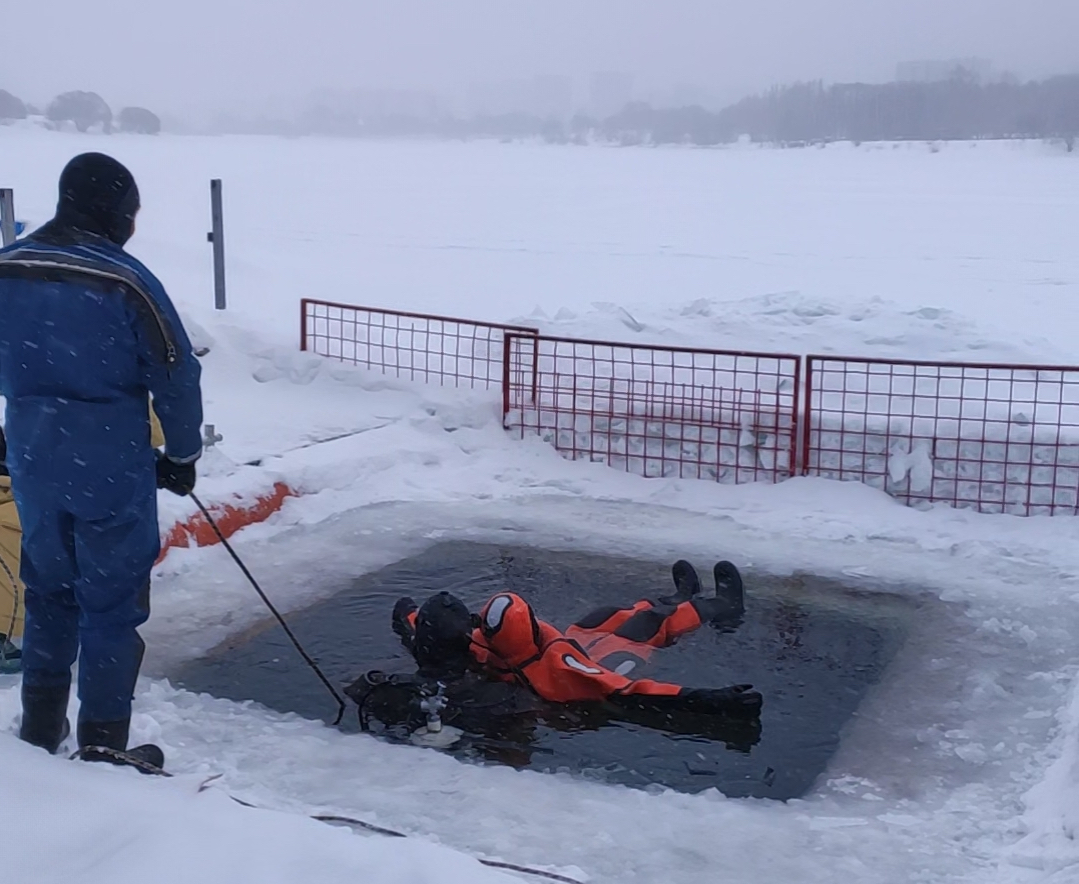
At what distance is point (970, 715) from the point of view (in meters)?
4.63

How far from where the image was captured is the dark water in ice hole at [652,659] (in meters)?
4.23

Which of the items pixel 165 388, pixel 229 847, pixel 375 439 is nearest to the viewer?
pixel 229 847

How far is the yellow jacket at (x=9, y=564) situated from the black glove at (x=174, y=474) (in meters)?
1.03

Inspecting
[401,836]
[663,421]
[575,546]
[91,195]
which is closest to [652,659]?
[575,546]

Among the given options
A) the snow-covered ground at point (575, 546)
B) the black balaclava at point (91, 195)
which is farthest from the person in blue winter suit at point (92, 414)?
the snow-covered ground at point (575, 546)

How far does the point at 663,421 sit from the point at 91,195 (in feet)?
17.8

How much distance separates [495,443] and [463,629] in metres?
4.04

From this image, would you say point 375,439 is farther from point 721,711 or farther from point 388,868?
point 388,868

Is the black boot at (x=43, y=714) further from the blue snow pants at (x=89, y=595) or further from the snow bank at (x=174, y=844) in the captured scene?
the snow bank at (x=174, y=844)

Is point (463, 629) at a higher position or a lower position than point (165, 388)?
lower

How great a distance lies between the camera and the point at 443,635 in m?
4.69

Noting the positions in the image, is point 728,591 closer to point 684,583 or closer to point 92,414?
point 684,583

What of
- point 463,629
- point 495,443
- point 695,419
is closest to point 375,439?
point 495,443

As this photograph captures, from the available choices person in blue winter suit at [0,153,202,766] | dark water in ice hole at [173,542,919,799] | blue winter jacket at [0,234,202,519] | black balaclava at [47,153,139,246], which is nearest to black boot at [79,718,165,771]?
person in blue winter suit at [0,153,202,766]
